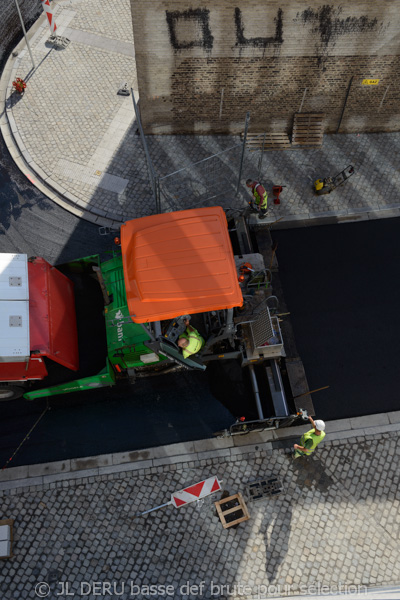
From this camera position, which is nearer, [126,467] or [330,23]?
[126,467]

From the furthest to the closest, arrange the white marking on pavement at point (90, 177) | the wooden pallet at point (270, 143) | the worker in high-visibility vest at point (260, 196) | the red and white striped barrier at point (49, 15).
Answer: the red and white striped barrier at point (49, 15), the wooden pallet at point (270, 143), the white marking on pavement at point (90, 177), the worker in high-visibility vest at point (260, 196)

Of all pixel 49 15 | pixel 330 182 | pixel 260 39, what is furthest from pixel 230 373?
pixel 49 15

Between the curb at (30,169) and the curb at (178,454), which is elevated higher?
the curb at (30,169)

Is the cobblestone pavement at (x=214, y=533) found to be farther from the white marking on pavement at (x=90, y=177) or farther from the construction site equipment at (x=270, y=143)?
the construction site equipment at (x=270, y=143)

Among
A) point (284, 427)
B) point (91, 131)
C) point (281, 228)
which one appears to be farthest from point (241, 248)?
point (91, 131)

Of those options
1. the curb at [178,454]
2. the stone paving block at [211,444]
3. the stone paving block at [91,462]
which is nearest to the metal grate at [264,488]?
the curb at [178,454]

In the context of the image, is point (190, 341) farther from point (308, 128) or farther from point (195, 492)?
point (308, 128)
